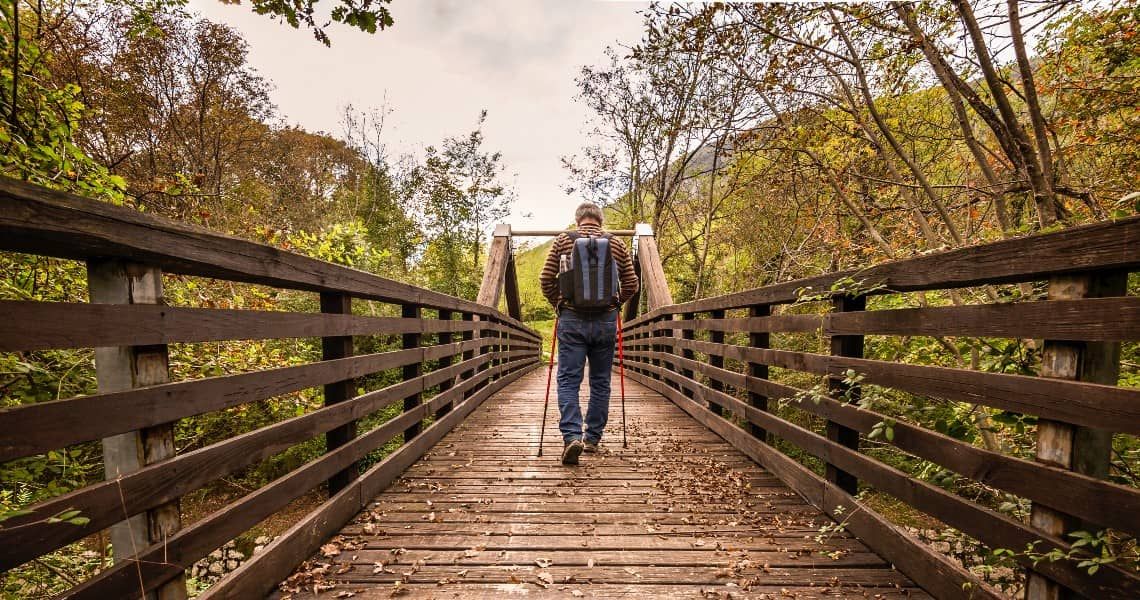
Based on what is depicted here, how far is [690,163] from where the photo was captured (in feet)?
43.8

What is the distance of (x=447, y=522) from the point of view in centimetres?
254

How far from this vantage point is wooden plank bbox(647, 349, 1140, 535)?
3.91 feet

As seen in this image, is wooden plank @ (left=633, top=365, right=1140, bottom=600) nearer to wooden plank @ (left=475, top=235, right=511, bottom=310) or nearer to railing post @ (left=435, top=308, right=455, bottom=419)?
railing post @ (left=435, top=308, right=455, bottom=419)

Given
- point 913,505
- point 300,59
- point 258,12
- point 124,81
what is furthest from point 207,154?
point 913,505

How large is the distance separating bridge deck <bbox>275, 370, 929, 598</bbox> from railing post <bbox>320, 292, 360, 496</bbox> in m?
0.24

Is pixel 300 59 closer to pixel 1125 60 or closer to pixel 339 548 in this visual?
pixel 339 548

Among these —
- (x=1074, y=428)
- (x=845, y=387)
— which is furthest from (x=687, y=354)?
(x=1074, y=428)

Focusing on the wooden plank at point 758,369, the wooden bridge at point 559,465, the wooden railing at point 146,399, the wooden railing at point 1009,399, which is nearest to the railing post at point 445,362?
the wooden bridge at point 559,465

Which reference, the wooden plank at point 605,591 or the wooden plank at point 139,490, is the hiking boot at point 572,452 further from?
the wooden plank at point 139,490

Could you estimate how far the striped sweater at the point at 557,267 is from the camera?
377 cm

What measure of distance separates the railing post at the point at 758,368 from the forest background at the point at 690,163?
866 millimetres

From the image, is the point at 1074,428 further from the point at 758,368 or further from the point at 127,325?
the point at 127,325

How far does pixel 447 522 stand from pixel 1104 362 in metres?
2.63

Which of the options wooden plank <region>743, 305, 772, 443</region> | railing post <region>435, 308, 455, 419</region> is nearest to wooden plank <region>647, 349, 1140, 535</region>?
wooden plank <region>743, 305, 772, 443</region>
